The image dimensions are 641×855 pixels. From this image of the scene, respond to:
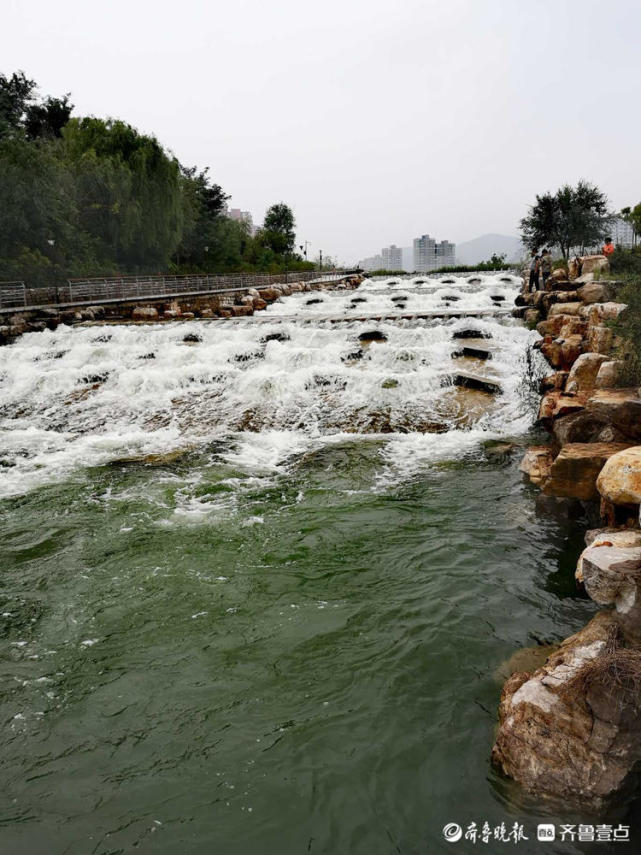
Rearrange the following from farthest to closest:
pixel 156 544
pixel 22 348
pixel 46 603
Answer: pixel 22 348, pixel 156 544, pixel 46 603

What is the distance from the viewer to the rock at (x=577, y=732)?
2607 mm

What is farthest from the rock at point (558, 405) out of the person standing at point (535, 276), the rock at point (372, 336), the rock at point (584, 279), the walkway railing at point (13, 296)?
the walkway railing at point (13, 296)

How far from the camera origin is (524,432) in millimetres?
9008

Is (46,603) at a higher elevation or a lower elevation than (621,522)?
lower

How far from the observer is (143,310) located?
72.3ft

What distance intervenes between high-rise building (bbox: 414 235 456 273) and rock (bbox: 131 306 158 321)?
562ft

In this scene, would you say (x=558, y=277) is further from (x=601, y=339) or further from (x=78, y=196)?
(x=78, y=196)

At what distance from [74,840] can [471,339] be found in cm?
1325

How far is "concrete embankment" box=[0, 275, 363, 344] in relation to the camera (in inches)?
767

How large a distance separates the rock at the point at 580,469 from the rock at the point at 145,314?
63.0ft

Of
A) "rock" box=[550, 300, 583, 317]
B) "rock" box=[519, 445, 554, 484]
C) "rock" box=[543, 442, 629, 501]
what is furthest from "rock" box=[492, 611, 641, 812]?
"rock" box=[550, 300, 583, 317]

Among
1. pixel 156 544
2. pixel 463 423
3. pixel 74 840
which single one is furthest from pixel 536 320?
pixel 74 840

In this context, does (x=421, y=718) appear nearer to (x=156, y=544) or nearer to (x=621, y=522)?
(x=621, y=522)

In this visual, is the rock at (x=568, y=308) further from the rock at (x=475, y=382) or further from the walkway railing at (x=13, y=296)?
the walkway railing at (x=13, y=296)
